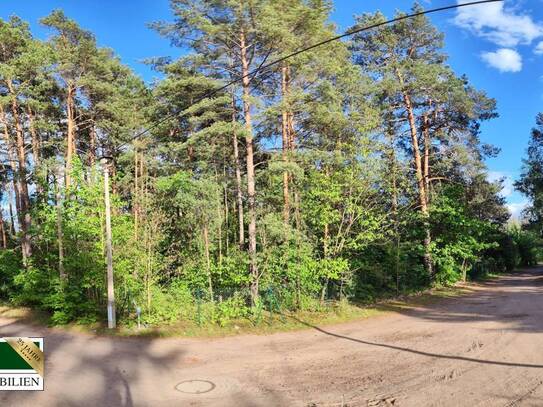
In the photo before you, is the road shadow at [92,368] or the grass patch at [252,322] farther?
the grass patch at [252,322]

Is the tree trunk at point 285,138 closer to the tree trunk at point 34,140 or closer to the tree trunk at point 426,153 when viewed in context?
the tree trunk at point 426,153

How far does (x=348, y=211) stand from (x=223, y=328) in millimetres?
5436

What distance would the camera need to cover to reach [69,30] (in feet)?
65.3

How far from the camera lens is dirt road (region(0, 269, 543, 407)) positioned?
20.1ft

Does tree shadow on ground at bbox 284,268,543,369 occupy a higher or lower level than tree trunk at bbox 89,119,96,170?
lower

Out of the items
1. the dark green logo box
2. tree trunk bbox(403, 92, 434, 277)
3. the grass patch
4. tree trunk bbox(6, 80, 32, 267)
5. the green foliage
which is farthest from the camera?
tree trunk bbox(403, 92, 434, 277)

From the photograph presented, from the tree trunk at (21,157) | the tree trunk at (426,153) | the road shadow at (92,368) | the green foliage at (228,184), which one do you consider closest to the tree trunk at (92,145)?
the green foliage at (228,184)

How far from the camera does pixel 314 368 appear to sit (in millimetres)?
7840

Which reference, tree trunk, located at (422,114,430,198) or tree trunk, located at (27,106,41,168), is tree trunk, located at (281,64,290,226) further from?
tree trunk, located at (27,106,41,168)

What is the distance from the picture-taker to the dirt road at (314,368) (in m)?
6.14

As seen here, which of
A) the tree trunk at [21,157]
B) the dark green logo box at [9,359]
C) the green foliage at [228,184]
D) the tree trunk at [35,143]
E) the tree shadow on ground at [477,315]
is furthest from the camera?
the tree trunk at [35,143]

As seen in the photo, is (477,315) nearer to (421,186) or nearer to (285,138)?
(285,138)

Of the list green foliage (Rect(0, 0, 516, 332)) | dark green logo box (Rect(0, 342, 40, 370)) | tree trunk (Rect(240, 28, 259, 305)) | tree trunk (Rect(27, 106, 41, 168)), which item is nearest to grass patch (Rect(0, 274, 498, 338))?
green foliage (Rect(0, 0, 516, 332))

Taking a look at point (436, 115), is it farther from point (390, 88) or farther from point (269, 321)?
point (269, 321)
